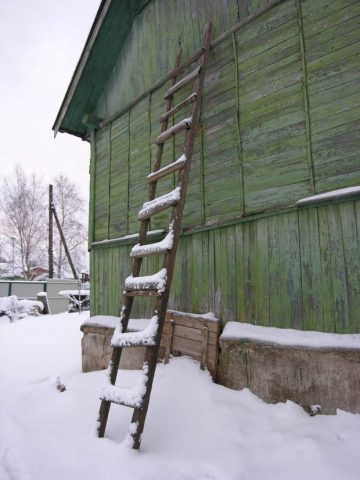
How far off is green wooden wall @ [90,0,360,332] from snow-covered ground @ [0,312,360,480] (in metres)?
0.88

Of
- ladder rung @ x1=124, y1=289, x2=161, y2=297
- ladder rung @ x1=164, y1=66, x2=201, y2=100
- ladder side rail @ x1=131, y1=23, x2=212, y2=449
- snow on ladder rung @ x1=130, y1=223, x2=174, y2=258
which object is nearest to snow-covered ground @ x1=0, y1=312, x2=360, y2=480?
ladder side rail @ x1=131, y1=23, x2=212, y2=449

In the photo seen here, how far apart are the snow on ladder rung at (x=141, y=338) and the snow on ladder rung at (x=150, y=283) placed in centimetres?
29

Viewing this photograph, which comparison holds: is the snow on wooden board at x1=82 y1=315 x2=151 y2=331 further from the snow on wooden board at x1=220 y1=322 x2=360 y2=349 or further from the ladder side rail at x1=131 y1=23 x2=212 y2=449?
the ladder side rail at x1=131 y1=23 x2=212 y2=449

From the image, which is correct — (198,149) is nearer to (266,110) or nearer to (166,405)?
(266,110)

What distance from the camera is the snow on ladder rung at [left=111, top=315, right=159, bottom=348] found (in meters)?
3.04

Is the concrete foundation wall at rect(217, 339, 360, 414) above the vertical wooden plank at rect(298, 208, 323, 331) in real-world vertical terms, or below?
below

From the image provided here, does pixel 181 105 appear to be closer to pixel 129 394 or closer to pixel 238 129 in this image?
pixel 238 129

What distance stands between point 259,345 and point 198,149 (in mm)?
2730

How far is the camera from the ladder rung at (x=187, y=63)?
4.71 metres

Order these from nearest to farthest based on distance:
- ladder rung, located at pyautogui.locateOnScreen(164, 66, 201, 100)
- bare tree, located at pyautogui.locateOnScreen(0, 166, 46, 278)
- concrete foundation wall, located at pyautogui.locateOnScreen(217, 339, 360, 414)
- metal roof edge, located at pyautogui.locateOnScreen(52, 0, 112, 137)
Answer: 1. concrete foundation wall, located at pyautogui.locateOnScreen(217, 339, 360, 414)
2. ladder rung, located at pyautogui.locateOnScreen(164, 66, 201, 100)
3. metal roof edge, located at pyautogui.locateOnScreen(52, 0, 112, 137)
4. bare tree, located at pyautogui.locateOnScreen(0, 166, 46, 278)

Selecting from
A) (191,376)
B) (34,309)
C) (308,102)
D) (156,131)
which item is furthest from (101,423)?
(34,309)

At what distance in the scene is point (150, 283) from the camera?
3348mm

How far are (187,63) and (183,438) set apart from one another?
4681 millimetres

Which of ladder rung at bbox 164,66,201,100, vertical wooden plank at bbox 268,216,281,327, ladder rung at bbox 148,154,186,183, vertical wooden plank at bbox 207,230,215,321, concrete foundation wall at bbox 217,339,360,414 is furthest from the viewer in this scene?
ladder rung at bbox 164,66,201,100
